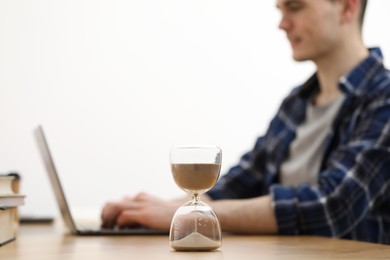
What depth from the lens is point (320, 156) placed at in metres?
1.93

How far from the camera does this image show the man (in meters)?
1.52

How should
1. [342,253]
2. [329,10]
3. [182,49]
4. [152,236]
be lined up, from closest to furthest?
[342,253] → [152,236] → [329,10] → [182,49]

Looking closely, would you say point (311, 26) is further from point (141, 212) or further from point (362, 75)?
point (141, 212)

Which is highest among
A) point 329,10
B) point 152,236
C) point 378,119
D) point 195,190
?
point 329,10

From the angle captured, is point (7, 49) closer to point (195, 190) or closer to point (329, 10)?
point (329, 10)

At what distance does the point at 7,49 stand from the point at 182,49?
0.87 metres

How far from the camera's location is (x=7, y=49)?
3.37 m

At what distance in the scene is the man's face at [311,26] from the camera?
6.50 feet

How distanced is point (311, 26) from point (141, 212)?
808 millimetres

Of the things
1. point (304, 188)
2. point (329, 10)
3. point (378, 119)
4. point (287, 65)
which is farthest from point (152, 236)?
point (287, 65)

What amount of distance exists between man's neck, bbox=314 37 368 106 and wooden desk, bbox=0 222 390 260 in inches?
33.4

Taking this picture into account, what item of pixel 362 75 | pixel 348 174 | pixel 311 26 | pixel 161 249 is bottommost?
pixel 161 249

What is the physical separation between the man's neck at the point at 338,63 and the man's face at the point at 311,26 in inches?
0.8

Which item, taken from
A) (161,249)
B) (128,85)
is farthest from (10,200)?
(128,85)
